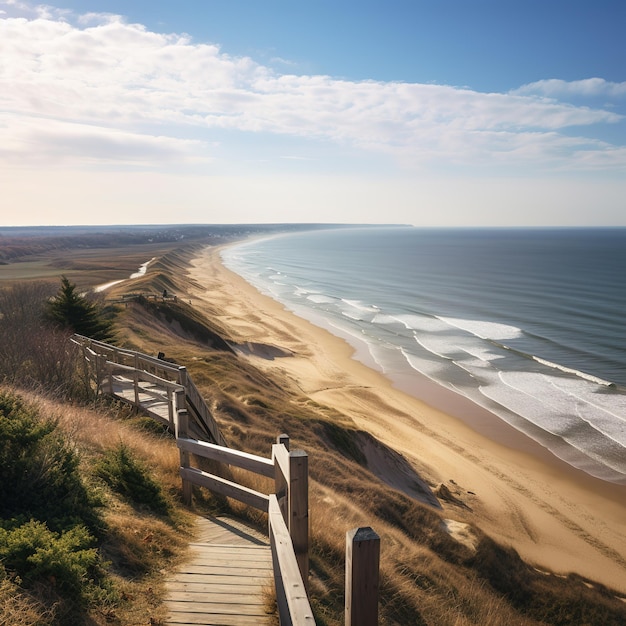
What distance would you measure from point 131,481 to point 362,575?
5.00 meters

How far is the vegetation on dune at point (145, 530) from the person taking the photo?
14.5ft

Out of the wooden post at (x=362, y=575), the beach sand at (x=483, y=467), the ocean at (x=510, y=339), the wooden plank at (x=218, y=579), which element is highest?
the wooden post at (x=362, y=575)

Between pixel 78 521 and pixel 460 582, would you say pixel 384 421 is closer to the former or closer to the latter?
pixel 460 582

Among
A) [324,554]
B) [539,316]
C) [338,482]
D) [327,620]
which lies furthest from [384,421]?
[539,316]

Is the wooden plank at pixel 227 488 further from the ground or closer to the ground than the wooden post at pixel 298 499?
closer to the ground

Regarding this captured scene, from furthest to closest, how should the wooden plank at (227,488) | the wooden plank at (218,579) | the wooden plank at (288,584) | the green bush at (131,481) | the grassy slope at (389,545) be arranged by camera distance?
the grassy slope at (389,545) → the green bush at (131,481) → the wooden plank at (227,488) → the wooden plank at (218,579) → the wooden plank at (288,584)

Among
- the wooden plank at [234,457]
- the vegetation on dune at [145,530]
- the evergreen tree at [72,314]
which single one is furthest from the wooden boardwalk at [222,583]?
the evergreen tree at [72,314]

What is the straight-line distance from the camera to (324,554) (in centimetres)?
730

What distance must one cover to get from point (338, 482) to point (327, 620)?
9.42 m

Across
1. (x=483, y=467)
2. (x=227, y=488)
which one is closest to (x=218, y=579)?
(x=227, y=488)

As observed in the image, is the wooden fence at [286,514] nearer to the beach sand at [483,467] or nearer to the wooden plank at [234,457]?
the wooden plank at [234,457]

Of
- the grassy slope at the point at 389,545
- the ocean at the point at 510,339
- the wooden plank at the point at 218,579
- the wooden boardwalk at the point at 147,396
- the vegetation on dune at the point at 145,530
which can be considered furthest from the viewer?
the ocean at the point at 510,339

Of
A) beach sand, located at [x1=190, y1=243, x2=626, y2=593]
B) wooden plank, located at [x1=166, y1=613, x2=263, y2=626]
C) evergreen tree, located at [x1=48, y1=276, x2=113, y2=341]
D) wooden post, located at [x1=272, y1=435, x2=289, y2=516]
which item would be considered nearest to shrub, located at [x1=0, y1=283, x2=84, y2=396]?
evergreen tree, located at [x1=48, y1=276, x2=113, y2=341]

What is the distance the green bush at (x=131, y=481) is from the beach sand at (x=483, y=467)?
11.3m
